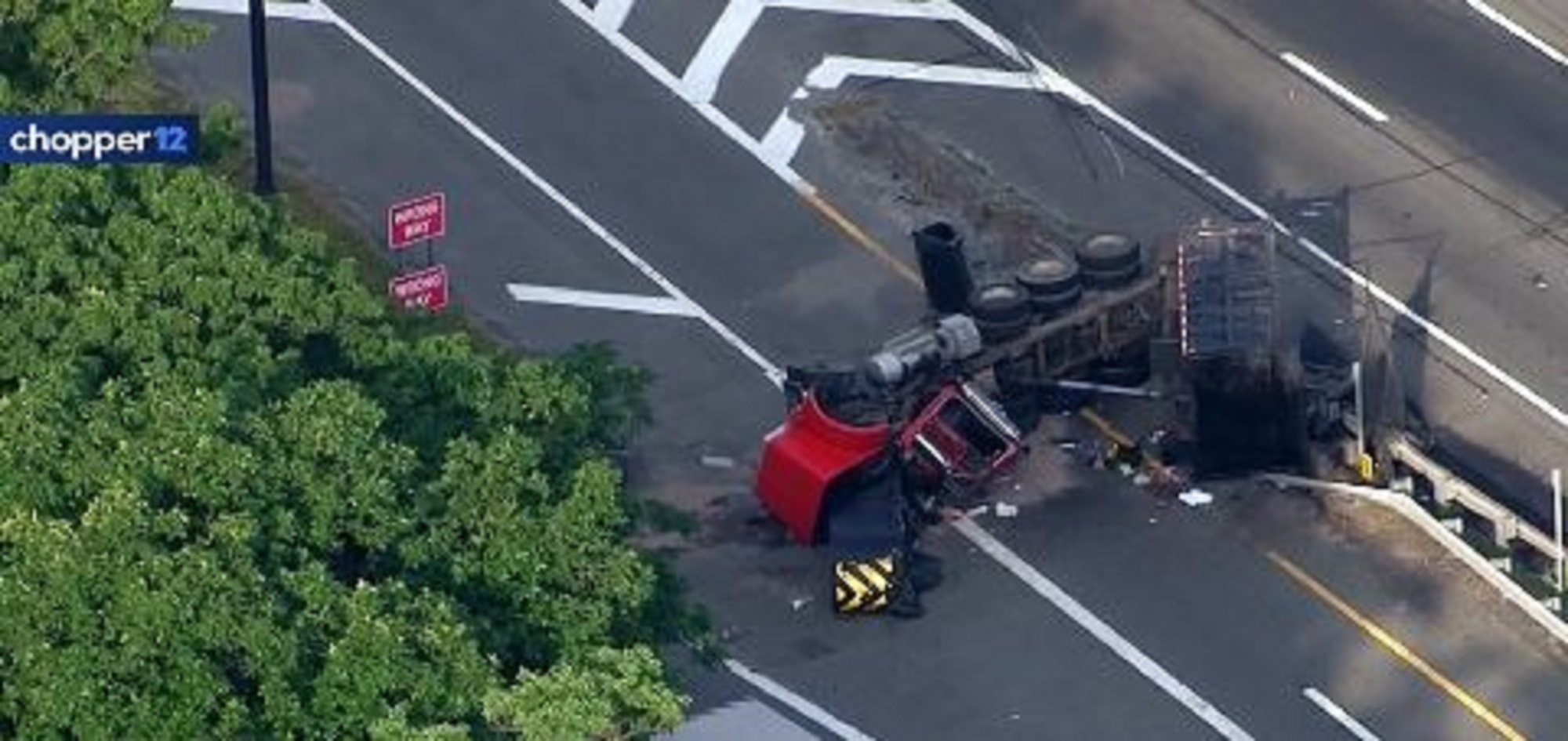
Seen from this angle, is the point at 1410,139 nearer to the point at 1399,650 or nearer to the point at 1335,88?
the point at 1335,88

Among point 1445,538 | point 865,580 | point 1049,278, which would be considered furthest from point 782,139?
point 1445,538

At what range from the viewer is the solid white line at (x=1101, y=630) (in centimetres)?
5300

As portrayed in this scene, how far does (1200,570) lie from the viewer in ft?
181

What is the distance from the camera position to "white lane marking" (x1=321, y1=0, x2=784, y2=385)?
194 ft

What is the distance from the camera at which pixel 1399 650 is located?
177ft

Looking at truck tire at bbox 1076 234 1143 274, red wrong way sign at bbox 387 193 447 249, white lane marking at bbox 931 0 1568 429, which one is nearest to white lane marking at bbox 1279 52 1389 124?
white lane marking at bbox 931 0 1568 429

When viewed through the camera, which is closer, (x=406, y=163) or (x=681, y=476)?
(x=681, y=476)

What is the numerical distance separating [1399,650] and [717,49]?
1422cm

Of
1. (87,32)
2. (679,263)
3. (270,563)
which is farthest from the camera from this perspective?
(679,263)

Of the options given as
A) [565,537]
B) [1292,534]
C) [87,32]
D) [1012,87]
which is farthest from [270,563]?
[1012,87]

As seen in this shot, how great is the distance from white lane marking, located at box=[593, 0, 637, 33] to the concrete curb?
484 inches

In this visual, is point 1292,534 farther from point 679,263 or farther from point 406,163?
point 406,163

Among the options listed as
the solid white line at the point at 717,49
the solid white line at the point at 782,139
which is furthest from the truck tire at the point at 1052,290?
the solid white line at the point at 717,49

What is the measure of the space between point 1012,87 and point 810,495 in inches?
385
